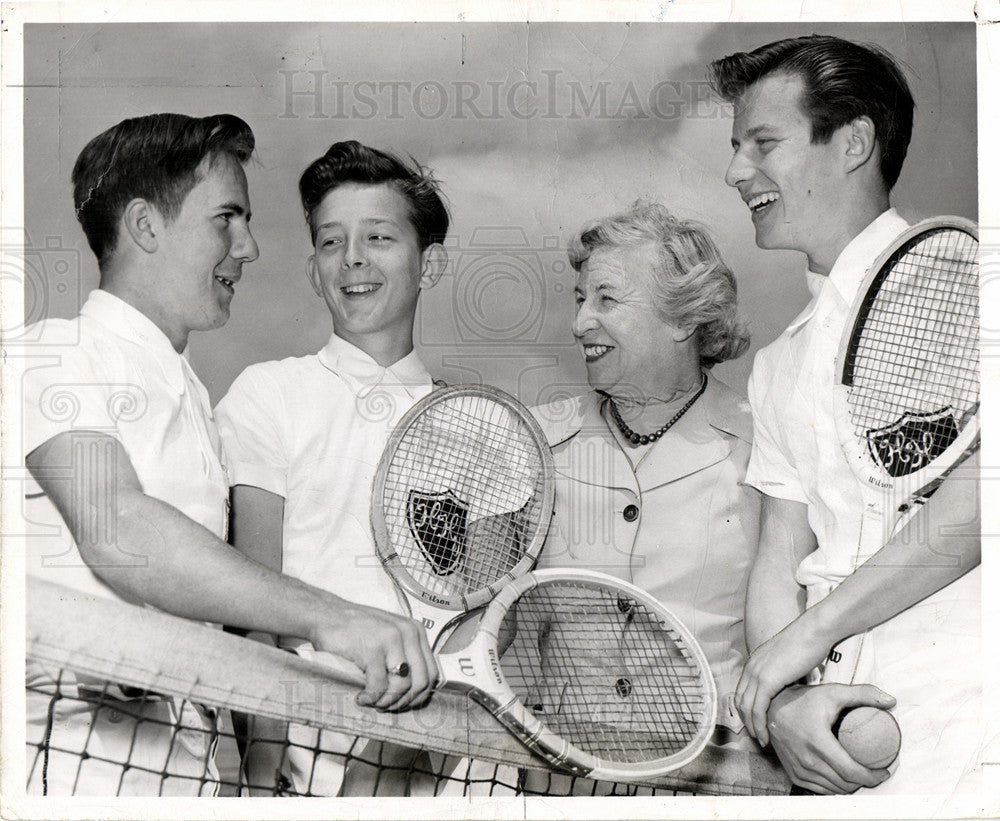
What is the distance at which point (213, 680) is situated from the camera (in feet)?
9.46

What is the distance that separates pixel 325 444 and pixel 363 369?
0.20m

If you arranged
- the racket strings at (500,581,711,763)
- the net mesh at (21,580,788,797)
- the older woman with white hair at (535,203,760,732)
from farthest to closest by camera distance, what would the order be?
the older woman with white hair at (535,203,760,732) → the racket strings at (500,581,711,763) → the net mesh at (21,580,788,797)

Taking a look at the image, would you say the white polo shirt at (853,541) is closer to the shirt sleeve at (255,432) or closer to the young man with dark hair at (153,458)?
the young man with dark hair at (153,458)

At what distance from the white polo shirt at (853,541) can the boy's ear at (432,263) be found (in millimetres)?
803

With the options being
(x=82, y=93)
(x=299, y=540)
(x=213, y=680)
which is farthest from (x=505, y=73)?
(x=213, y=680)

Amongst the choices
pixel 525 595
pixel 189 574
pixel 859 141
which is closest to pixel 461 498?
pixel 525 595

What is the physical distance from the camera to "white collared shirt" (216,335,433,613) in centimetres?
307

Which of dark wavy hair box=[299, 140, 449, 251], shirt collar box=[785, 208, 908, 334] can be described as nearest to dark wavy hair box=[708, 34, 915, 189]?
shirt collar box=[785, 208, 908, 334]

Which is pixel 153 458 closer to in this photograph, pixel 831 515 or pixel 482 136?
pixel 482 136

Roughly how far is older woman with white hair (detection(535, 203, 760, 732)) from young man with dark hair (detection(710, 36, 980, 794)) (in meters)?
0.07

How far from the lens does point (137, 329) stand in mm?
3070

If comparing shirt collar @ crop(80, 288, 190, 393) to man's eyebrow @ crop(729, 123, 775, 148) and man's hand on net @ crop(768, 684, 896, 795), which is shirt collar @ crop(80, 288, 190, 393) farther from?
man's hand on net @ crop(768, 684, 896, 795)

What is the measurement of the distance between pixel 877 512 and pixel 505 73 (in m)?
1.39

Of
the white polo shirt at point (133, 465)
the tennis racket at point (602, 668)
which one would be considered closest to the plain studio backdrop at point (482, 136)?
the white polo shirt at point (133, 465)
